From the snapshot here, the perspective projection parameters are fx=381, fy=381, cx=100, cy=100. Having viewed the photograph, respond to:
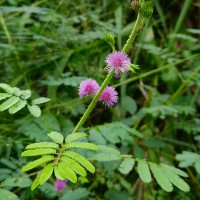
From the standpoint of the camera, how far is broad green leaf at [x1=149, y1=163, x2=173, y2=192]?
86cm

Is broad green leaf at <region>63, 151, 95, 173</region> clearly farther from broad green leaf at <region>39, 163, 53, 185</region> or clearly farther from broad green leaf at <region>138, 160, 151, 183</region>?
broad green leaf at <region>138, 160, 151, 183</region>

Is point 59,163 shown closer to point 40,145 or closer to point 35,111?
point 40,145

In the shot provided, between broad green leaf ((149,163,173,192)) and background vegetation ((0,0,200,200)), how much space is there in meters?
0.36

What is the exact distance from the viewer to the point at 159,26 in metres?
2.49

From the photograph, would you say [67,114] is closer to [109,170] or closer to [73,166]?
[109,170]

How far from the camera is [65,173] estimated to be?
0.71 metres

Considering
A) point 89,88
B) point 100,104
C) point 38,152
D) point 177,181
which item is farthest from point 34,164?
point 100,104

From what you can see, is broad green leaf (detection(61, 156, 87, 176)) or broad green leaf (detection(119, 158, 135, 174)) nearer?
broad green leaf (detection(61, 156, 87, 176))

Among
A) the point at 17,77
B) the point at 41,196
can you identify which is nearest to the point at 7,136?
the point at 41,196

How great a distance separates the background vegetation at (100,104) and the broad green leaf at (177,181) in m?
0.38

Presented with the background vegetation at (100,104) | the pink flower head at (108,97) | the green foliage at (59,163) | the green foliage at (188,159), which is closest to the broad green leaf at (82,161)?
the green foliage at (59,163)

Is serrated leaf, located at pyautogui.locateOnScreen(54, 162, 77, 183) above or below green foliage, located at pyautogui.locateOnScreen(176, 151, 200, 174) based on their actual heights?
above

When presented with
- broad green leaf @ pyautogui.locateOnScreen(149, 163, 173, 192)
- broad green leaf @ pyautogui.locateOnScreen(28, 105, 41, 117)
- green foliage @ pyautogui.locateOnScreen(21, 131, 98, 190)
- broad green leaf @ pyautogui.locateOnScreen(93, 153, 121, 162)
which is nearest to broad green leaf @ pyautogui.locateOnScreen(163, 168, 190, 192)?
broad green leaf @ pyautogui.locateOnScreen(149, 163, 173, 192)

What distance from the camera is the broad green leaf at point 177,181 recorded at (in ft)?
2.87
